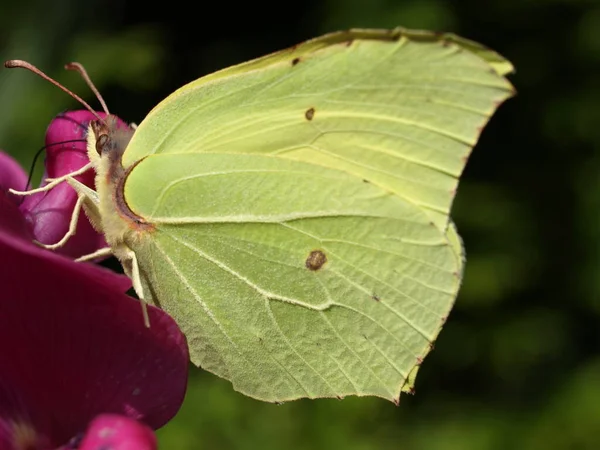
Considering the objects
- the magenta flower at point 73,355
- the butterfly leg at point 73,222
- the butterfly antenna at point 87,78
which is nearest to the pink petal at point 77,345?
the magenta flower at point 73,355

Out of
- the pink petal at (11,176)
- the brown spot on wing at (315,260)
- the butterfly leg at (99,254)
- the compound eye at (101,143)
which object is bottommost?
the brown spot on wing at (315,260)

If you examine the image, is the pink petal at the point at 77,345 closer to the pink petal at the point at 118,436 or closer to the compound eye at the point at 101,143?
the pink petal at the point at 118,436

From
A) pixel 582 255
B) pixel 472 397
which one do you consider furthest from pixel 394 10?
pixel 472 397

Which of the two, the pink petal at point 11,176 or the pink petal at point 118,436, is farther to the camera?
the pink petal at point 11,176

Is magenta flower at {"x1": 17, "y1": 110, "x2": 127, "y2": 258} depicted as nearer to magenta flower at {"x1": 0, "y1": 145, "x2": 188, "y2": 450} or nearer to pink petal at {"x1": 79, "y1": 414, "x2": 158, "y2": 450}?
magenta flower at {"x1": 0, "y1": 145, "x2": 188, "y2": 450}

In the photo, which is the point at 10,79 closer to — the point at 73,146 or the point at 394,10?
the point at 394,10
